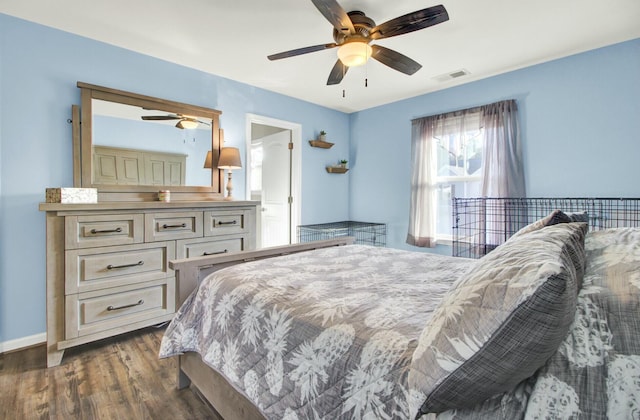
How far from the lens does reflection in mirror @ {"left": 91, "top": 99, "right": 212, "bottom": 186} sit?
2646 mm

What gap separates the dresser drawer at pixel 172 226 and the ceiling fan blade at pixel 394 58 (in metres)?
1.94

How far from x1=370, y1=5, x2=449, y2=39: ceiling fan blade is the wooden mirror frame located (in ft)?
6.36

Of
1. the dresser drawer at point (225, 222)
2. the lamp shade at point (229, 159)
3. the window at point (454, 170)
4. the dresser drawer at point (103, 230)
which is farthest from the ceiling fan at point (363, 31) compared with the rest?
the dresser drawer at point (103, 230)

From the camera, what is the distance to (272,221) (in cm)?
454

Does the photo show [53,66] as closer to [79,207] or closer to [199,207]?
[79,207]

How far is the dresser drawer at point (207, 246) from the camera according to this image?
104 inches

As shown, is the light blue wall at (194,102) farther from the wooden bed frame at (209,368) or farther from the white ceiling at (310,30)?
the wooden bed frame at (209,368)

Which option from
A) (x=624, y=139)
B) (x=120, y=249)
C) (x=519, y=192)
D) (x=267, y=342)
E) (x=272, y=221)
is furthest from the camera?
(x=272, y=221)

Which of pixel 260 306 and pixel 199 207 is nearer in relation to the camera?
pixel 260 306

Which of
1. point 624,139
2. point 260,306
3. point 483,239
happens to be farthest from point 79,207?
point 624,139

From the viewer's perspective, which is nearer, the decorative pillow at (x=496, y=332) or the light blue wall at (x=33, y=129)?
the decorative pillow at (x=496, y=332)

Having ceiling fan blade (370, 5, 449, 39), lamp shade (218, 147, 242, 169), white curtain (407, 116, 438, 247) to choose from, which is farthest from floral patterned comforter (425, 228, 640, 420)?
white curtain (407, 116, 438, 247)

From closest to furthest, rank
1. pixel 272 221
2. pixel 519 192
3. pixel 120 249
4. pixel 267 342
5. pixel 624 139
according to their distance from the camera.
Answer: pixel 267 342 < pixel 120 249 < pixel 624 139 < pixel 519 192 < pixel 272 221

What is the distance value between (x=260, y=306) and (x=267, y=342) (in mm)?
139
